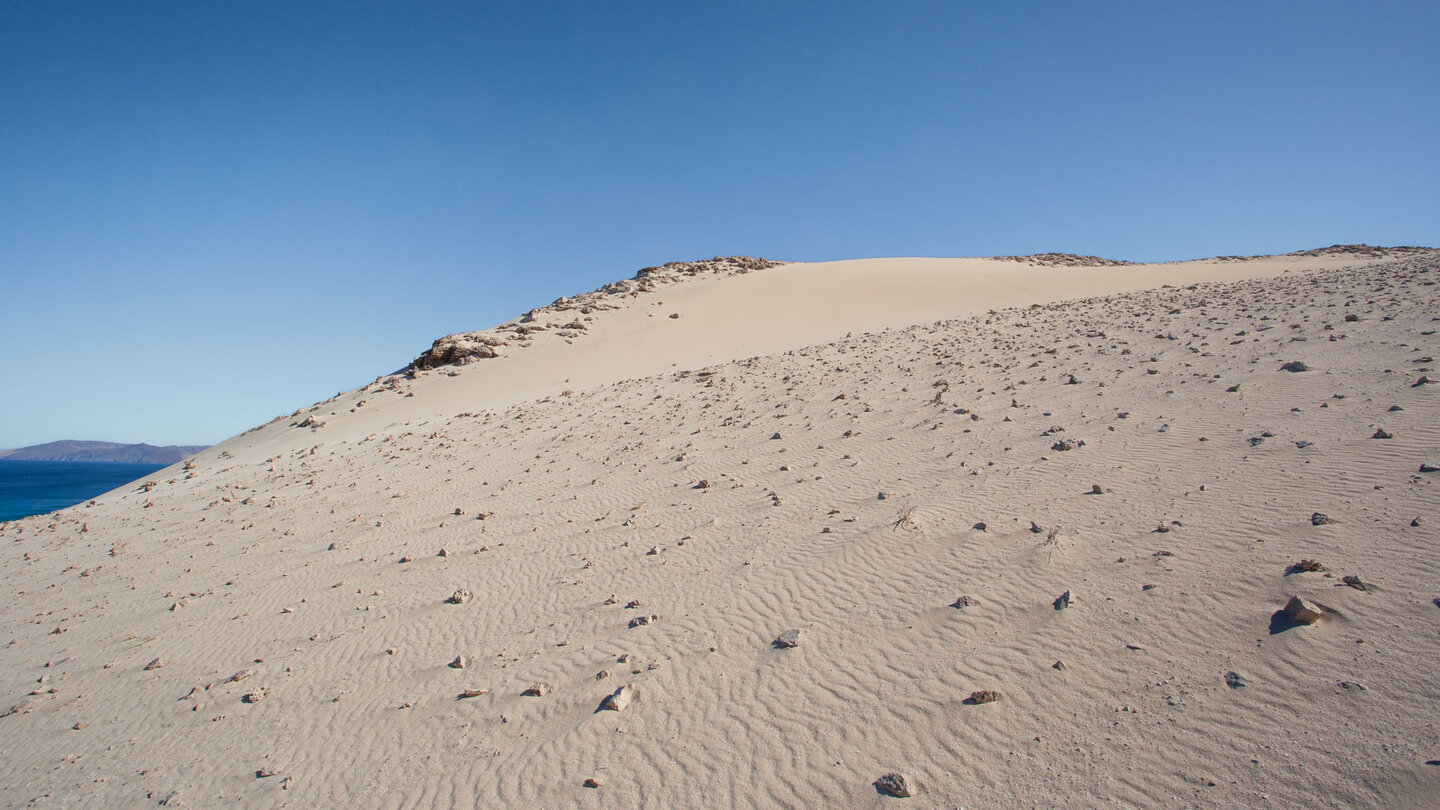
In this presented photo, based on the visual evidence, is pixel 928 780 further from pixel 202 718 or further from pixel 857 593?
pixel 202 718

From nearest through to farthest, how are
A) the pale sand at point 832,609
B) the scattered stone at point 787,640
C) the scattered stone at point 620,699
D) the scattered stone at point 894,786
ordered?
the scattered stone at point 894,786, the pale sand at point 832,609, the scattered stone at point 620,699, the scattered stone at point 787,640

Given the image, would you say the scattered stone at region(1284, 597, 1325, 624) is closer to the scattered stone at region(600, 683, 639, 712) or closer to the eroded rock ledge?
the scattered stone at region(600, 683, 639, 712)

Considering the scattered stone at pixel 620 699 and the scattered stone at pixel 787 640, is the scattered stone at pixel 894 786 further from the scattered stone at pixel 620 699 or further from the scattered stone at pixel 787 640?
the scattered stone at pixel 620 699

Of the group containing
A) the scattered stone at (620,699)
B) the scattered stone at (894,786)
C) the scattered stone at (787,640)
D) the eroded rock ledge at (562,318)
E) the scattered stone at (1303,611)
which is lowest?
the scattered stone at (894,786)

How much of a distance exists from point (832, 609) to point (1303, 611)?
10.2 feet

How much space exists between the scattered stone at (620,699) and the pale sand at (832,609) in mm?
64

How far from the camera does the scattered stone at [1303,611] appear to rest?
3.98m

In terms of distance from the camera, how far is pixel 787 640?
5.08 metres

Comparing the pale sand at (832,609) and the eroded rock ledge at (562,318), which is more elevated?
the eroded rock ledge at (562,318)

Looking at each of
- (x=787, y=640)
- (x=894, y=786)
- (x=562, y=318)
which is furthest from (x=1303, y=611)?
(x=562, y=318)

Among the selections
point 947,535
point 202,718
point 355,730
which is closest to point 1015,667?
point 947,535

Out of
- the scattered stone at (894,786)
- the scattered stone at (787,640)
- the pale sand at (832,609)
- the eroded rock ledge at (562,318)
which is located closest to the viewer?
the scattered stone at (894,786)

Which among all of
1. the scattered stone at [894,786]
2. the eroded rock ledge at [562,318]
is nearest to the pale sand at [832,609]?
the scattered stone at [894,786]

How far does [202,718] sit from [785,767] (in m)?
4.82
